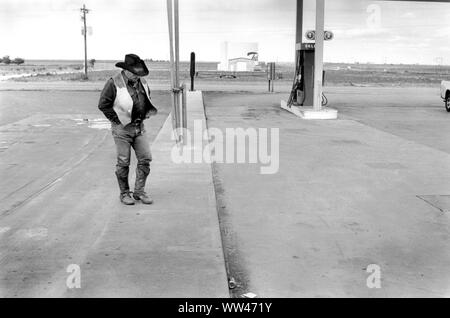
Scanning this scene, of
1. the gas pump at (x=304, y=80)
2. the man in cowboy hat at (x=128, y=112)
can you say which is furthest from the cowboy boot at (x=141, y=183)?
the gas pump at (x=304, y=80)

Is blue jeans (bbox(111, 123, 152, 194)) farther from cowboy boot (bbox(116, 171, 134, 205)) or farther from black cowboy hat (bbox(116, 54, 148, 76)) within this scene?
black cowboy hat (bbox(116, 54, 148, 76))

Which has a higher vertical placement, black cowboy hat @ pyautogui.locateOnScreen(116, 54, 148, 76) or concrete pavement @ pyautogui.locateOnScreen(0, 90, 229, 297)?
black cowboy hat @ pyautogui.locateOnScreen(116, 54, 148, 76)

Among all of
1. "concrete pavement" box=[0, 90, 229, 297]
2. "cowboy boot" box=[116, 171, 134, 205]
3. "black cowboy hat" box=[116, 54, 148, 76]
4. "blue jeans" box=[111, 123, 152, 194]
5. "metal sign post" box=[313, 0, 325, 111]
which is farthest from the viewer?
"metal sign post" box=[313, 0, 325, 111]

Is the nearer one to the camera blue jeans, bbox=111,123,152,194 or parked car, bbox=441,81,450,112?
blue jeans, bbox=111,123,152,194

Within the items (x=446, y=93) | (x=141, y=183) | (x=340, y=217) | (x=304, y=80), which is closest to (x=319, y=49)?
(x=304, y=80)

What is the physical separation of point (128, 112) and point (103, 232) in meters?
1.53

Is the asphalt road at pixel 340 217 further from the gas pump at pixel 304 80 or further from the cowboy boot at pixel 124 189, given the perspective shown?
the gas pump at pixel 304 80

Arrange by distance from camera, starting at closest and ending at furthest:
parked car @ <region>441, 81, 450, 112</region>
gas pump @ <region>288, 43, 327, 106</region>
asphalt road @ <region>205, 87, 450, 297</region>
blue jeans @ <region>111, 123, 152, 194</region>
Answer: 1. asphalt road @ <region>205, 87, 450, 297</region>
2. blue jeans @ <region>111, 123, 152, 194</region>
3. gas pump @ <region>288, 43, 327, 106</region>
4. parked car @ <region>441, 81, 450, 112</region>

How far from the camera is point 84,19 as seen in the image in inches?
2018

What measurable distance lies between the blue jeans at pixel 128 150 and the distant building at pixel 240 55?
71459 millimetres

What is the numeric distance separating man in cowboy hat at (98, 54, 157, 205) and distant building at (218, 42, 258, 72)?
235 feet

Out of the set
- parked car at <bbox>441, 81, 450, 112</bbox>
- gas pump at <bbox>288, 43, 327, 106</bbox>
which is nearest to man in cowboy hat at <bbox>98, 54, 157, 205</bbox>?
gas pump at <bbox>288, 43, 327, 106</bbox>

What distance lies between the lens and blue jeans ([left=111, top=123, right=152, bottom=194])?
21.7 feet

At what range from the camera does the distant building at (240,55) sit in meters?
77.3
